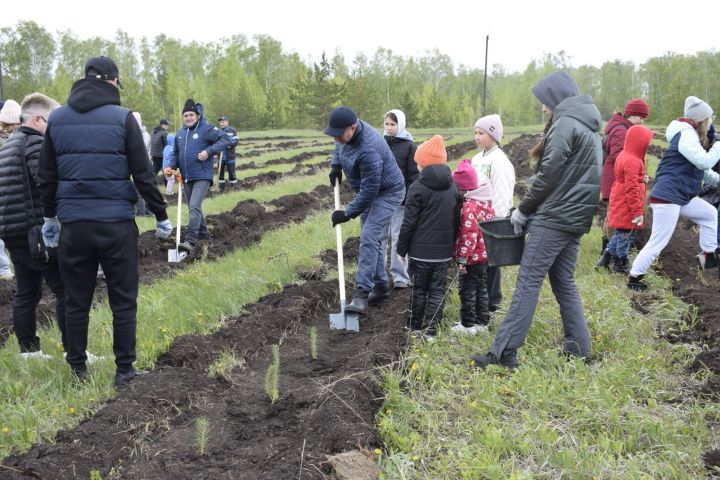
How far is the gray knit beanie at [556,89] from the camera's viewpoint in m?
4.17

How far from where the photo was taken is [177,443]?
3561 mm

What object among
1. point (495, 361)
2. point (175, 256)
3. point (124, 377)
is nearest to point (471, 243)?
point (495, 361)

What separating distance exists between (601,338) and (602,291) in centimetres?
129

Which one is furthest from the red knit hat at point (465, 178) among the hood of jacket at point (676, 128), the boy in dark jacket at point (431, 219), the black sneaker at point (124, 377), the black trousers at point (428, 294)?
the black sneaker at point (124, 377)

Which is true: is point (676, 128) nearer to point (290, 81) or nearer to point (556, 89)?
point (556, 89)

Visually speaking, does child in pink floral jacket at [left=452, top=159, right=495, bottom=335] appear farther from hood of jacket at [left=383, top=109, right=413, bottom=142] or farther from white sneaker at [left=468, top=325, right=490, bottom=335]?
hood of jacket at [left=383, top=109, right=413, bottom=142]

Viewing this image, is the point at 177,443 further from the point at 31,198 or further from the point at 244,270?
the point at 244,270

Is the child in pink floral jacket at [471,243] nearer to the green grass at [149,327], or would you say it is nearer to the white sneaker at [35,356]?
the green grass at [149,327]

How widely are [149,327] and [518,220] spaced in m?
3.35

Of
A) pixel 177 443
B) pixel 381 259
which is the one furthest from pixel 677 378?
pixel 177 443

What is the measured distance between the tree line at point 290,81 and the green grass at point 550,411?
3767 centimetres

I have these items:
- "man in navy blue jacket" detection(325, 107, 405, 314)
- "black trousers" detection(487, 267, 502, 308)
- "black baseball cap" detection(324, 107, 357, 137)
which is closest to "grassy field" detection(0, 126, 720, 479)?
"black trousers" detection(487, 267, 502, 308)

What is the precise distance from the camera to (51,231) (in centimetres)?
428

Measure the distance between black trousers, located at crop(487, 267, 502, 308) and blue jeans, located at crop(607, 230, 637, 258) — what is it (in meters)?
1.82
